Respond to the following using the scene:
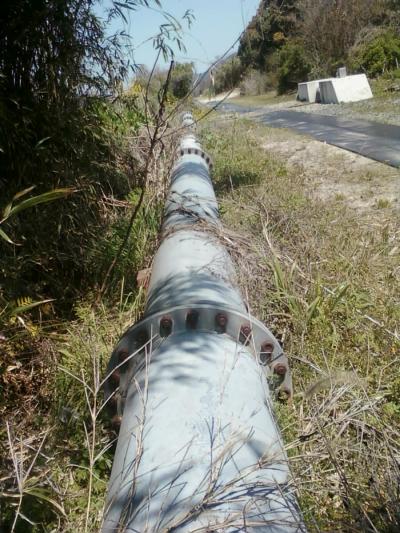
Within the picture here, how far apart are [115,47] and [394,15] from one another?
25.6 m

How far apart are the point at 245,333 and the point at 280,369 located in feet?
0.88

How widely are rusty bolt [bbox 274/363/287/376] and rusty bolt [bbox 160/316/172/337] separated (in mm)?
474

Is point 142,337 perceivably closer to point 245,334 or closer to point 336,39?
point 245,334

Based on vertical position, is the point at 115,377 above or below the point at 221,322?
below

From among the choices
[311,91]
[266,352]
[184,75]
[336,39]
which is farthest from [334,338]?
[336,39]

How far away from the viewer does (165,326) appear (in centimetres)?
186

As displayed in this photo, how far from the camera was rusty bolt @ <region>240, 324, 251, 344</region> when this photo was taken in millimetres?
1895

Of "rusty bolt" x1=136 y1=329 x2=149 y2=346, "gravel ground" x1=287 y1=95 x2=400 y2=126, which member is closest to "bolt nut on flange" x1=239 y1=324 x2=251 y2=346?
"rusty bolt" x1=136 y1=329 x2=149 y2=346

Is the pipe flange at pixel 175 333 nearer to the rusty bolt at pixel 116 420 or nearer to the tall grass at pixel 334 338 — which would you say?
the rusty bolt at pixel 116 420

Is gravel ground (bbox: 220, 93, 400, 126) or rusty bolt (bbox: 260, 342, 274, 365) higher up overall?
rusty bolt (bbox: 260, 342, 274, 365)

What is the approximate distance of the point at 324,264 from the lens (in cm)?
379

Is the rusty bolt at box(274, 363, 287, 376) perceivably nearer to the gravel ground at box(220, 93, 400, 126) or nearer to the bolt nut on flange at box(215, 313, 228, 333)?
the bolt nut on flange at box(215, 313, 228, 333)

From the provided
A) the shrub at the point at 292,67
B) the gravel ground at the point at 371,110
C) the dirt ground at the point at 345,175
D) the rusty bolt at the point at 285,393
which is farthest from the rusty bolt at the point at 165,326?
the shrub at the point at 292,67

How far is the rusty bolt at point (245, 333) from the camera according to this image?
1.89 m
